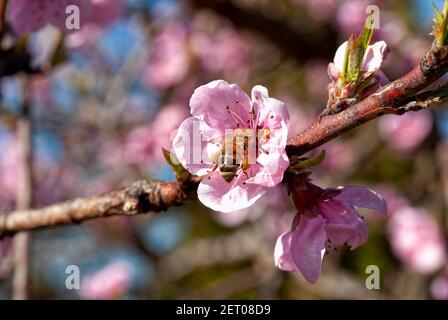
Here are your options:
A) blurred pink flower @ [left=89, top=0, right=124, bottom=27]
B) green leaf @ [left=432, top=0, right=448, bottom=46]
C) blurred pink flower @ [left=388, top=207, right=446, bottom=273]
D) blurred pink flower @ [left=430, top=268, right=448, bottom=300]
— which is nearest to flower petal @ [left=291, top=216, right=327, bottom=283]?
green leaf @ [left=432, top=0, right=448, bottom=46]

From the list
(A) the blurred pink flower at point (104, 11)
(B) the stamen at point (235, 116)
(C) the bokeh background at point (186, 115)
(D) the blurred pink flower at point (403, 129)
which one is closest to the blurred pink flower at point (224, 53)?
(C) the bokeh background at point (186, 115)

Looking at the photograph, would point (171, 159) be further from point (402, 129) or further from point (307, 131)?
point (402, 129)

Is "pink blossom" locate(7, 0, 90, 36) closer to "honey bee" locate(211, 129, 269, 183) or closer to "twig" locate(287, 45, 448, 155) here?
"honey bee" locate(211, 129, 269, 183)

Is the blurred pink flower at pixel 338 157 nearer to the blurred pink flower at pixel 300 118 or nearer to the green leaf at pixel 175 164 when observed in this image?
Answer: the blurred pink flower at pixel 300 118

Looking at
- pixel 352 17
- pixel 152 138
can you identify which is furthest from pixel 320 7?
pixel 152 138
